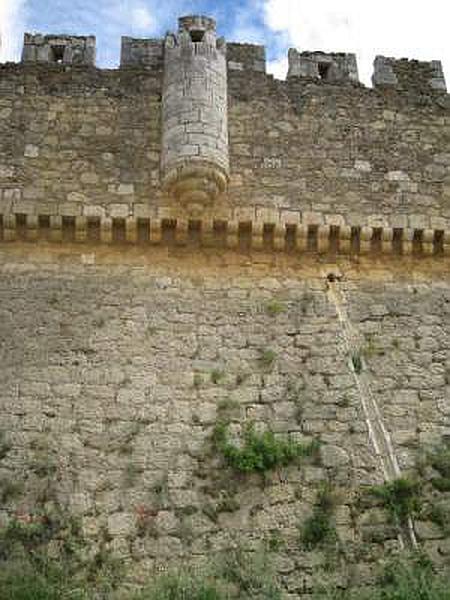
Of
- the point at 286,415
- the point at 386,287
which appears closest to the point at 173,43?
the point at 386,287

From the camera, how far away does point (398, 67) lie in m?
9.68

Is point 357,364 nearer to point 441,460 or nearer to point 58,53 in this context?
point 441,460

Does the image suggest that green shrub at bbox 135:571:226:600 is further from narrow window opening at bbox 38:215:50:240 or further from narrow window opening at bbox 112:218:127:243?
narrow window opening at bbox 38:215:50:240

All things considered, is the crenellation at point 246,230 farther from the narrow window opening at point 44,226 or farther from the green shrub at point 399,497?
the green shrub at point 399,497

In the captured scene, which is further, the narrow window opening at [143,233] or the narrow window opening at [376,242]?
the narrow window opening at [376,242]

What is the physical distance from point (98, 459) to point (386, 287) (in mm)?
3147

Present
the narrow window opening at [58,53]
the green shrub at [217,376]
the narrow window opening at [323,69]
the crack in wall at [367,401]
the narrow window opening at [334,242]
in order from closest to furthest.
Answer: the crack in wall at [367,401] → the green shrub at [217,376] → the narrow window opening at [334,242] → the narrow window opening at [58,53] → the narrow window opening at [323,69]

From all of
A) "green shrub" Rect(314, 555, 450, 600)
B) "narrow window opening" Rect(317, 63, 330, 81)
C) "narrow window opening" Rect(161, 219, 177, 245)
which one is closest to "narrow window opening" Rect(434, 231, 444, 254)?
"narrow window opening" Rect(317, 63, 330, 81)

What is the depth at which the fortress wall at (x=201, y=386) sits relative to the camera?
6.73 meters

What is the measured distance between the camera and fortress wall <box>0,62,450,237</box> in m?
8.34

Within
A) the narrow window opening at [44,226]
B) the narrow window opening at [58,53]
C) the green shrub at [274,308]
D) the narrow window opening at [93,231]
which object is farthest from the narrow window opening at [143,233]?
the narrow window opening at [58,53]

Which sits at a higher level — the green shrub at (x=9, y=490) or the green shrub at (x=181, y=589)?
the green shrub at (x=9, y=490)

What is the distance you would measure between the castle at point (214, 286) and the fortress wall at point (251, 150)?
0.02 m

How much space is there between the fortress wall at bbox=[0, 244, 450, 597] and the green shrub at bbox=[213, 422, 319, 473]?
0.09 meters
